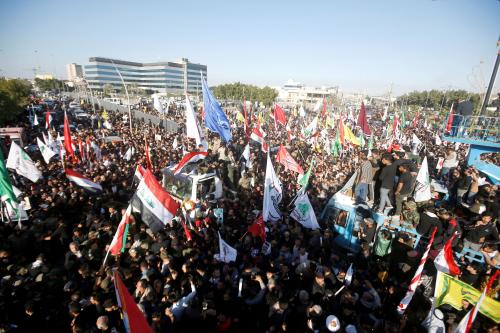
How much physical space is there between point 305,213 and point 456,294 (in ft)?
12.3

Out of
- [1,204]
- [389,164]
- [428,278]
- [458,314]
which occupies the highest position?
[389,164]

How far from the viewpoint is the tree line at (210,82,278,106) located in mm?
70812

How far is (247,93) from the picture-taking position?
72000 mm

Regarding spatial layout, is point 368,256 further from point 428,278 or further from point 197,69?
point 197,69

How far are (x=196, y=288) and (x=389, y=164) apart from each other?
6.45 meters

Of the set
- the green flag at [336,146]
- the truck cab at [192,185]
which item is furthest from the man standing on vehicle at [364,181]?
the green flag at [336,146]

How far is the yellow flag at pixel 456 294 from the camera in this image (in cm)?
462

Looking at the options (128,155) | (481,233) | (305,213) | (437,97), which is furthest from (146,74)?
(481,233)

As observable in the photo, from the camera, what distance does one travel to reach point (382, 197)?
8070 millimetres

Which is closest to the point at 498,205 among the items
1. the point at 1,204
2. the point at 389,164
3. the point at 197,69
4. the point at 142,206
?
the point at 389,164

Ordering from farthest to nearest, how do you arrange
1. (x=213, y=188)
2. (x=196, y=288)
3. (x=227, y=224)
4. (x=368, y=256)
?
(x=213, y=188) < (x=227, y=224) < (x=368, y=256) < (x=196, y=288)

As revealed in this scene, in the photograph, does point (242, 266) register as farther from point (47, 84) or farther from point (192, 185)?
point (47, 84)

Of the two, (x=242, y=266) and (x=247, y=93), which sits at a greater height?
(x=247, y=93)

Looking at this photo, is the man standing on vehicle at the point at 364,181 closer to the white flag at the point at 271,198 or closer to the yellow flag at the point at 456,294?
the white flag at the point at 271,198
